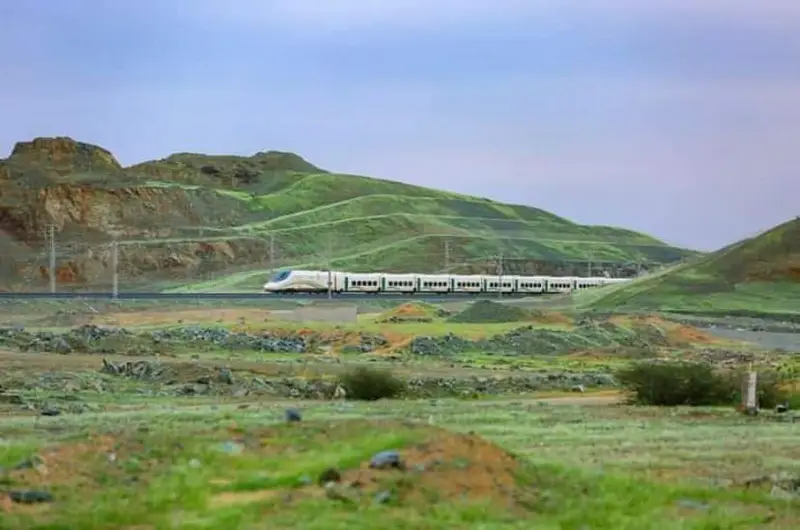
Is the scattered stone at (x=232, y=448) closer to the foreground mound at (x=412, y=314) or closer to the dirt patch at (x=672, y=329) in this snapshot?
the dirt patch at (x=672, y=329)

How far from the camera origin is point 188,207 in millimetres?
172875

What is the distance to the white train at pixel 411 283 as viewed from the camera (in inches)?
3873

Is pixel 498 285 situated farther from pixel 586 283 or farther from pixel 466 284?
pixel 586 283

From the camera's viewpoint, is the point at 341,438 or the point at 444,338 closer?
the point at 341,438

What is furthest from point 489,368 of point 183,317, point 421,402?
point 183,317

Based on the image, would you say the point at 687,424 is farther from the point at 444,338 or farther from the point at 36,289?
the point at 36,289

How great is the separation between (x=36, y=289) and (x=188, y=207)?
1688 inches

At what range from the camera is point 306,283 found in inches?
3853

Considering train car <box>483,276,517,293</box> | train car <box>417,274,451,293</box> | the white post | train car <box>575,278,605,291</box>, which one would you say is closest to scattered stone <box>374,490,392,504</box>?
the white post

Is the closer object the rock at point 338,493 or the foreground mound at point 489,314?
the rock at point 338,493

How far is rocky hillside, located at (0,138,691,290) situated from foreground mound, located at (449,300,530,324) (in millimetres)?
52146

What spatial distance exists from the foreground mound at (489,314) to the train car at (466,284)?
3239cm

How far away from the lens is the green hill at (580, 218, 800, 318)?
3698 inches

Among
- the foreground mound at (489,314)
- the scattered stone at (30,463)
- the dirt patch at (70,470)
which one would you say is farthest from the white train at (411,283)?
the scattered stone at (30,463)
